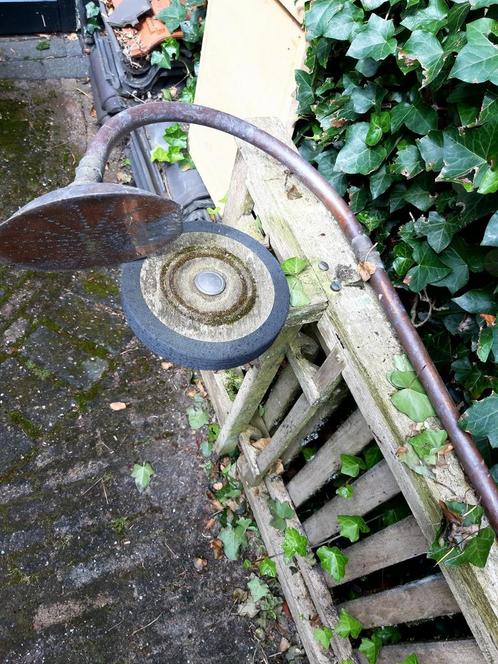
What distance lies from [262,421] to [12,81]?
11.9 ft

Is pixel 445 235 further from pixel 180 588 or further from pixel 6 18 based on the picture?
pixel 6 18

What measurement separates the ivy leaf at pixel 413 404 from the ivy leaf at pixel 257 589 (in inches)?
61.5

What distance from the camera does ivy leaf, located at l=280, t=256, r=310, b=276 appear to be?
5.89ft

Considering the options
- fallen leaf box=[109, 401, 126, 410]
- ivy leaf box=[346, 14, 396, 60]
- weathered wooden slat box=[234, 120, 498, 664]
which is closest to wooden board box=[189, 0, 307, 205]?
weathered wooden slat box=[234, 120, 498, 664]

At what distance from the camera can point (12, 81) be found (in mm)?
4352

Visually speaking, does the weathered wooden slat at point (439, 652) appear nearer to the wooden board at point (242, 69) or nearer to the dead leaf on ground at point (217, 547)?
the dead leaf on ground at point (217, 547)

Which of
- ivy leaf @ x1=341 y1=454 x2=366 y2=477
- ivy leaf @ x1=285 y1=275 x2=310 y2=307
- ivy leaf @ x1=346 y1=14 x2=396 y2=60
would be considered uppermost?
ivy leaf @ x1=346 y1=14 x2=396 y2=60

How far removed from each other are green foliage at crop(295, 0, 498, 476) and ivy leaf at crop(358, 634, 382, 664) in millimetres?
982

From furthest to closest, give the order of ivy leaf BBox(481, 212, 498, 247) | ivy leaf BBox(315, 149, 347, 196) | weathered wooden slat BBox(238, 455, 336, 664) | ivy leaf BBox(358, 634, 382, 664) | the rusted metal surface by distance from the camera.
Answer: weathered wooden slat BBox(238, 455, 336, 664)
ivy leaf BBox(315, 149, 347, 196)
ivy leaf BBox(358, 634, 382, 664)
ivy leaf BBox(481, 212, 498, 247)
the rusted metal surface

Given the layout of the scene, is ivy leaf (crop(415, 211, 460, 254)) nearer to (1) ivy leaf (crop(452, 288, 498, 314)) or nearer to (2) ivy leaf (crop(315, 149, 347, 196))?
(1) ivy leaf (crop(452, 288, 498, 314))

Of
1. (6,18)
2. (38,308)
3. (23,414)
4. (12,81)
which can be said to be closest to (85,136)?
(12,81)

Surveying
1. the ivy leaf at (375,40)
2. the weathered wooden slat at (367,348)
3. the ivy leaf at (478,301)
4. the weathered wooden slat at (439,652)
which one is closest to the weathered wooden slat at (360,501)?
the weathered wooden slat at (367,348)

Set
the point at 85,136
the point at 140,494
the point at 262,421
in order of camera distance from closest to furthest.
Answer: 1. the point at 262,421
2. the point at 140,494
3. the point at 85,136

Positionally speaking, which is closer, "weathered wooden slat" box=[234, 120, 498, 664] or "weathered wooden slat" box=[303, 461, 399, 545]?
"weathered wooden slat" box=[234, 120, 498, 664]
